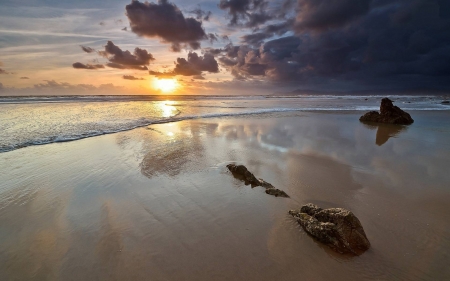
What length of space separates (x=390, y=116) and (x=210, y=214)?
1689 cm

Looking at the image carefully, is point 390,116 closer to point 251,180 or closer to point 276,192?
point 251,180

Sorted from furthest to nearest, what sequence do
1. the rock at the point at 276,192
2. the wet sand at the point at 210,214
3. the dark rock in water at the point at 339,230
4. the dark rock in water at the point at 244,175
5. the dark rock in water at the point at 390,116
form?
the dark rock in water at the point at 390,116 < the dark rock in water at the point at 244,175 < the rock at the point at 276,192 < the dark rock in water at the point at 339,230 < the wet sand at the point at 210,214

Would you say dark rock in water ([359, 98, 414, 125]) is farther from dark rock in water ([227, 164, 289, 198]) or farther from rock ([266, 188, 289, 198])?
rock ([266, 188, 289, 198])

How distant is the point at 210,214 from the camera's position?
4074mm

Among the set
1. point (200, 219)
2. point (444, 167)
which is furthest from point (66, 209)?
point (444, 167)

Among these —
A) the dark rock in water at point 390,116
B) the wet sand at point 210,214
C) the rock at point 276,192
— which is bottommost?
the wet sand at point 210,214

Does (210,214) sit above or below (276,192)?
below

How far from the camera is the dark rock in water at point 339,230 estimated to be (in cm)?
309

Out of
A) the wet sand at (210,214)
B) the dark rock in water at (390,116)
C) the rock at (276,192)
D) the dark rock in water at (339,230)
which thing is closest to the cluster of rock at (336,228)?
the dark rock in water at (339,230)

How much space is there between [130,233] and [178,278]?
1268mm

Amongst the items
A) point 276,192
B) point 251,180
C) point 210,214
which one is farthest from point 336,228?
point 251,180

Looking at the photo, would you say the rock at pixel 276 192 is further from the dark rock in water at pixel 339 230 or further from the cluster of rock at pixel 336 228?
the dark rock in water at pixel 339 230

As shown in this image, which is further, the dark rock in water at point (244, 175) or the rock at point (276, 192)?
the dark rock in water at point (244, 175)

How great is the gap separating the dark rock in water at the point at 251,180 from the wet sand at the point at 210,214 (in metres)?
0.22
